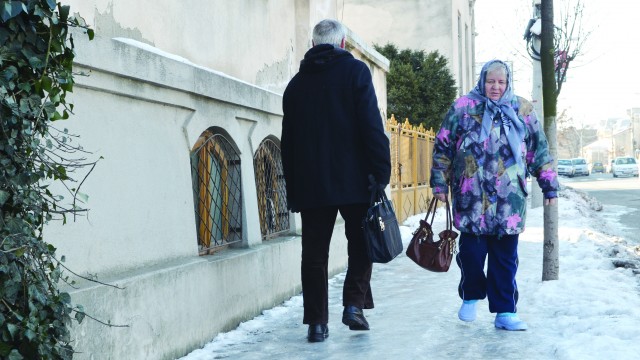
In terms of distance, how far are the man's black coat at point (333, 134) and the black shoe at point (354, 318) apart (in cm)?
72

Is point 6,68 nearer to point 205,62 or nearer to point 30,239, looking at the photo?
point 30,239

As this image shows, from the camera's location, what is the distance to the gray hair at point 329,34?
5.38m

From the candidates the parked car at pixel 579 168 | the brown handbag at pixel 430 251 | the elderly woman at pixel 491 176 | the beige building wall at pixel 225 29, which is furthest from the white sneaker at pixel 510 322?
the parked car at pixel 579 168

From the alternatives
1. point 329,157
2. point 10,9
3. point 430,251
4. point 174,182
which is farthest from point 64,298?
point 430,251

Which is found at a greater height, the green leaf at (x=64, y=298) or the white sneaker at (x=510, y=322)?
the green leaf at (x=64, y=298)

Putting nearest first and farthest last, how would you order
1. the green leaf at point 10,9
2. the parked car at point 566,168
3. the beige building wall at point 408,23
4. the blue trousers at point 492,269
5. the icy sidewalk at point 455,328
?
the green leaf at point 10,9
the icy sidewalk at point 455,328
the blue trousers at point 492,269
the beige building wall at point 408,23
the parked car at point 566,168

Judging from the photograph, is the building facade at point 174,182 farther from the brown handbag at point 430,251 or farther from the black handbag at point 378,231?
the brown handbag at point 430,251

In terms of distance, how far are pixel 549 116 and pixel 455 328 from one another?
2.85m

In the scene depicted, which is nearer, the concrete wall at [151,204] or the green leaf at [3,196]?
the green leaf at [3,196]

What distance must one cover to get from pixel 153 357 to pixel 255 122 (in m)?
2.80

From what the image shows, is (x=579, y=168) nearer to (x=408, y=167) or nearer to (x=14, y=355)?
(x=408, y=167)

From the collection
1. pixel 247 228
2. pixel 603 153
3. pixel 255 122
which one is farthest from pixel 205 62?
pixel 603 153

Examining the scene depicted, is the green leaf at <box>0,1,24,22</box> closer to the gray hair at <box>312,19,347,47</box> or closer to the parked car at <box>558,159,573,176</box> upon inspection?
the gray hair at <box>312,19,347,47</box>

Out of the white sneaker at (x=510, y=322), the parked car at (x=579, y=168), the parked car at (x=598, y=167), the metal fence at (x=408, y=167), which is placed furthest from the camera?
the parked car at (x=598, y=167)
